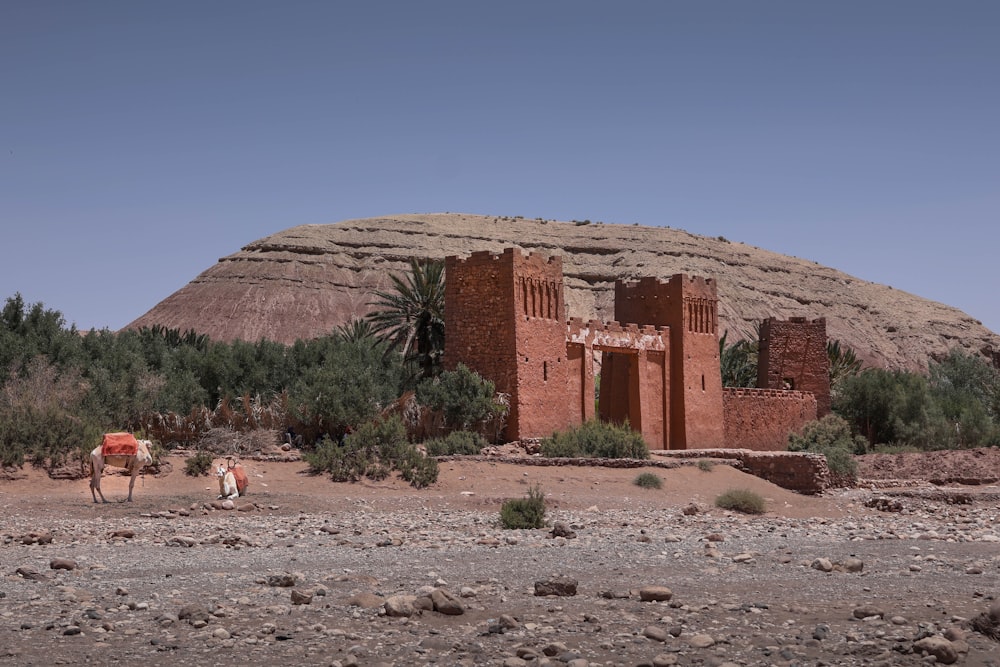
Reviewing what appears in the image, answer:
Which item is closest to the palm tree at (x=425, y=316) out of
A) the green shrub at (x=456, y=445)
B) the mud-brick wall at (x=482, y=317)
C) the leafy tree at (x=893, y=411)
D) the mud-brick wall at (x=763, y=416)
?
the mud-brick wall at (x=482, y=317)

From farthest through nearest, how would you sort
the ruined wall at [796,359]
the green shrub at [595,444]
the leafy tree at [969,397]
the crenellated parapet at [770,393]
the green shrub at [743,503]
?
1. the ruined wall at [796,359]
2. the leafy tree at [969,397]
3. the crenellated parapet at [770,393]
4. the green shrub at [595,444]
5. the green shrub at [743,503]

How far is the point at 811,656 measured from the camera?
872 cm

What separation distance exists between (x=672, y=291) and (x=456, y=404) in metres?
9.80

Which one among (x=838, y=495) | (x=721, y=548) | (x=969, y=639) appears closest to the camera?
(x=969, y=639)

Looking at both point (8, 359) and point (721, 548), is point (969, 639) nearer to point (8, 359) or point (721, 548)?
point (721, 548)

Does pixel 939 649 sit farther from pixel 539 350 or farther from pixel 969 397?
pixel 969 397

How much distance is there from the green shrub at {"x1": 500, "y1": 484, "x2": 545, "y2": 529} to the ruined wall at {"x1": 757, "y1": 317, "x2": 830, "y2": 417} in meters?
25.3

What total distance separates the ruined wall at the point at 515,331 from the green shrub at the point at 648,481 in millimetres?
4615

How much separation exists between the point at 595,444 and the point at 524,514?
34.0 ft

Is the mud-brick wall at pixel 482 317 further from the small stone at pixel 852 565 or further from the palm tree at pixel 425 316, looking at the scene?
the small stone at pixel 852 565

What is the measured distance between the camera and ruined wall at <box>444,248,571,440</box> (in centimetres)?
2922

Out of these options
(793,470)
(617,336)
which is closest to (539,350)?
(617,336)

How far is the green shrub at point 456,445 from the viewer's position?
1084 inches

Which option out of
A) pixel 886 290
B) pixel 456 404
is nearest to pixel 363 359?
pixel 456 404
